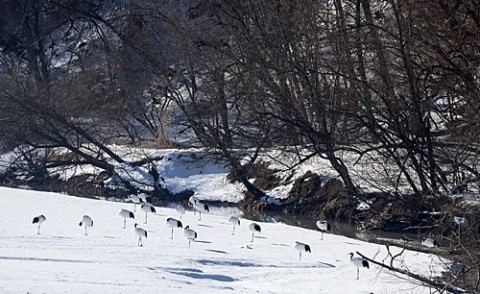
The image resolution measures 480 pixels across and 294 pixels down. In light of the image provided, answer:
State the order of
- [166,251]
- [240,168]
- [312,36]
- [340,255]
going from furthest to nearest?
[240,168] < [312,36] < [340,255] < [166,251]

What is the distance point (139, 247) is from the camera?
1578cm

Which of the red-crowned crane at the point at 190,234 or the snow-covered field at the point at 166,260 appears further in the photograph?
the red-crowned crane at the point at 190,234

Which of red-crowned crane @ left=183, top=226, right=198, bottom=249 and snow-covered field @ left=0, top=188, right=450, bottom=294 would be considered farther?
red-crowned crane @ left=183, top=226, right=198, bottom=249

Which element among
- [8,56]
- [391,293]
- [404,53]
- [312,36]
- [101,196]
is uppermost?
[8,56]

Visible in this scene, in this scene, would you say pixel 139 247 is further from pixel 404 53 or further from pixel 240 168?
pixel 240 168

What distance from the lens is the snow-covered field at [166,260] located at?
1269cm

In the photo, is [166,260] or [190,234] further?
[190,234]

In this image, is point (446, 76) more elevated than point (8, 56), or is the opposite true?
point (8, 56)

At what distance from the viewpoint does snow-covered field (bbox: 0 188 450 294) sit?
41.6 feet

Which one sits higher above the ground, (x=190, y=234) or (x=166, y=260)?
(x=190, y=234)

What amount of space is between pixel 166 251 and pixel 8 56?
3064 centimetres

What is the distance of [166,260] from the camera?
14945 mm

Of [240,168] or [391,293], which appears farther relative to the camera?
[240,168]

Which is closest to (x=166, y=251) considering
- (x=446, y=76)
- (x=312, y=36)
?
(x=446, y=76)
